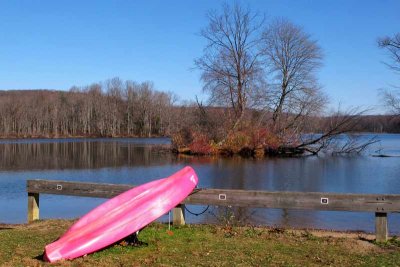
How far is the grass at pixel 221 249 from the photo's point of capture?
625 centimetres

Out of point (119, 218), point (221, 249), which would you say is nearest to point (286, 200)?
point (221, 249)

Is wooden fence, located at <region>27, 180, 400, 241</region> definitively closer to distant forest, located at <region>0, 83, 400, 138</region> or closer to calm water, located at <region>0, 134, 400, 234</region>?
calm water, located at <region>0, 134, 400, 234</region>

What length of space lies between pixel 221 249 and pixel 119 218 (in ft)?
5.10

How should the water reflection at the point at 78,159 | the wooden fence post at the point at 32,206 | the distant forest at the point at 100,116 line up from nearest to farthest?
the wooden fence post at the point at 32,206, the water reflection at the point at 78,159, the distant forest at the point at 100,116

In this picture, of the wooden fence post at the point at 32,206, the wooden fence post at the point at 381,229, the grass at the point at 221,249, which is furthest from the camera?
the wooden fence post at the point at 32,206

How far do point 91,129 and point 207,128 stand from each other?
76939mm

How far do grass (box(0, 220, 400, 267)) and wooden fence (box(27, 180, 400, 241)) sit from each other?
443mm

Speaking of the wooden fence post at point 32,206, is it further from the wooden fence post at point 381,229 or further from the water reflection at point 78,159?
the water reflection at point 78,159

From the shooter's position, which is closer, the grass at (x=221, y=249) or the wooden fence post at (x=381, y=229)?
the grass at (x=221, y=249)

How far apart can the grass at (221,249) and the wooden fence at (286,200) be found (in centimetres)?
44

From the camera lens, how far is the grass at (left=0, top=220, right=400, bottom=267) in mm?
6250

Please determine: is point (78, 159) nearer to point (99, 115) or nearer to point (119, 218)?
point (119, 218)

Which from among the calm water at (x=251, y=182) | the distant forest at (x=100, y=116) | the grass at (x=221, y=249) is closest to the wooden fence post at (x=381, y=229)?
the grass at (x=221, y=249)

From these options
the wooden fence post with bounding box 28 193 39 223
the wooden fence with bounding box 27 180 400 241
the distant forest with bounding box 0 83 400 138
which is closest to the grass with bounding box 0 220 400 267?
the wooden fence with bounding box 27 180 400 241
